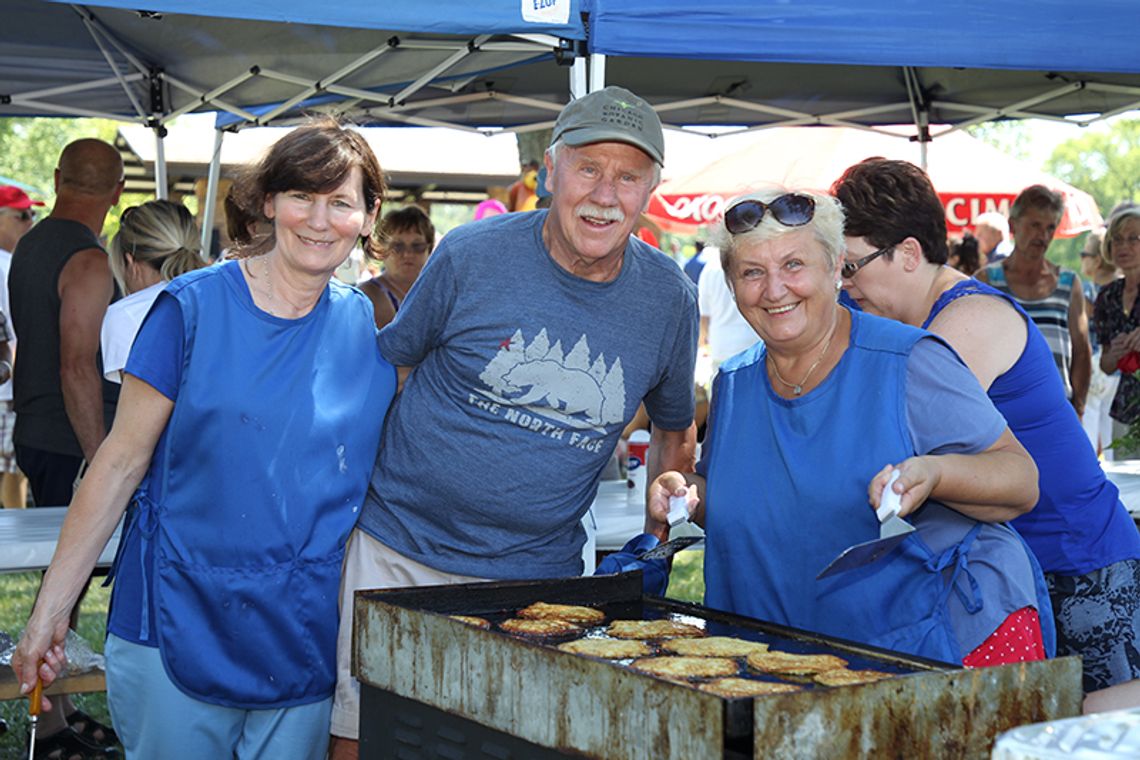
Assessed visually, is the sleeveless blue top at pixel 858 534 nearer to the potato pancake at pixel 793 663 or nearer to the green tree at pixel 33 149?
the potato pancake at pixel 793 663

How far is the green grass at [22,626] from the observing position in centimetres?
477

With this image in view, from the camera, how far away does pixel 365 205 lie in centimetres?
263

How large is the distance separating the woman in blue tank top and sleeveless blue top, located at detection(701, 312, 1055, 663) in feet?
2.60

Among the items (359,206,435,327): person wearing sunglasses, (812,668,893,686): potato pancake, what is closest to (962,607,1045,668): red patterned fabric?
(812,668,893,686): potato pancake

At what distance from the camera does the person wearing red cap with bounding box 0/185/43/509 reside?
22.9 feet

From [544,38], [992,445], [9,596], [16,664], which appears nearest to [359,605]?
[16,664]

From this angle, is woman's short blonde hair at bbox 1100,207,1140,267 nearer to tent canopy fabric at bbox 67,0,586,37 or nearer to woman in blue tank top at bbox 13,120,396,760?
tent canopy fabric at bbox 67,0,586,37

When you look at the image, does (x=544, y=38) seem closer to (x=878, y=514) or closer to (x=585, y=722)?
(x=878, y=514)

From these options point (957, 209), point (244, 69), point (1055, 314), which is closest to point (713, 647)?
point (244, 69)

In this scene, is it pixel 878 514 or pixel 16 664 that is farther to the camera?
pixel 16 664

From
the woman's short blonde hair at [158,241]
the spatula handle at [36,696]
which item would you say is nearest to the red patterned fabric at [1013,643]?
the spatula handle at [36,696]

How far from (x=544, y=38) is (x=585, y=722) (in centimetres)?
275

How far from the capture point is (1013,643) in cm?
226

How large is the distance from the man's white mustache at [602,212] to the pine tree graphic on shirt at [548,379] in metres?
0.24
